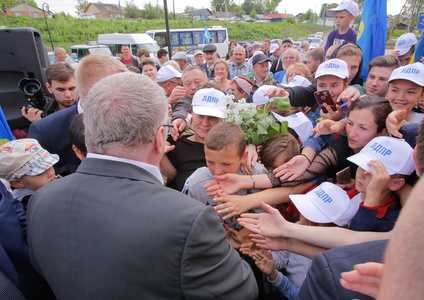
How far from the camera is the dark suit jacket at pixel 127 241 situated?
1.00 meters

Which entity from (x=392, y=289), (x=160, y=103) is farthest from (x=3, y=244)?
(x=392, y=289)

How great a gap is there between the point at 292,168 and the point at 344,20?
333 centimetres

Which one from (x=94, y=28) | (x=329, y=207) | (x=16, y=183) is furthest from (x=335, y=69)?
(x=94, y=28)

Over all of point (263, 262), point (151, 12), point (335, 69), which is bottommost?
point (263, 262)

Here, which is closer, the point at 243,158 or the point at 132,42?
the point at 243,158

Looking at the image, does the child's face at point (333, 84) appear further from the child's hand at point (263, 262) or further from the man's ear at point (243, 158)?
the child's hand at point (263, 262)

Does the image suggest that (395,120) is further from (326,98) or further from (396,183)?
(326,98)

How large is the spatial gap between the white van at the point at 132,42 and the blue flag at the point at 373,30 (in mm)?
15727

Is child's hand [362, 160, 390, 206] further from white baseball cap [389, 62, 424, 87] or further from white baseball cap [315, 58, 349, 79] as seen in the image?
white baseball cap [315, 58, 349, 79]

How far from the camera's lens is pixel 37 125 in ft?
7.97

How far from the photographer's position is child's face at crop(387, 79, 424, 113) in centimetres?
222

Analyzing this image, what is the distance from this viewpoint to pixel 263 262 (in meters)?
1.79

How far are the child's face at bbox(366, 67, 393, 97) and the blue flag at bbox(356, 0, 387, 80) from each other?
3.05 ft

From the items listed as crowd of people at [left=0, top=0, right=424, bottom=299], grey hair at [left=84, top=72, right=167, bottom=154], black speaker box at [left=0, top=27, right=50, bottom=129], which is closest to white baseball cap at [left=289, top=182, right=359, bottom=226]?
crowd of people at [left=0, top=0, right=424, bottom=299]
